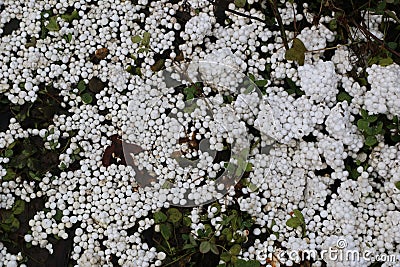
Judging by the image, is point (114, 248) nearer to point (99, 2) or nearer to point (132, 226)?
point (132, 226)

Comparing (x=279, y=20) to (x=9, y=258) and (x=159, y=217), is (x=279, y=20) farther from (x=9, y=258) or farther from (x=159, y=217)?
(x=9, y=258)

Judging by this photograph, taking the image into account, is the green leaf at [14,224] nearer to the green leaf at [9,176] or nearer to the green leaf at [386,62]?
the green leaf at [9,176]

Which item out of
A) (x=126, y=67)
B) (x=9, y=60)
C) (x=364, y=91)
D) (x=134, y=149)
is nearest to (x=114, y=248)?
(x=134, y=149)

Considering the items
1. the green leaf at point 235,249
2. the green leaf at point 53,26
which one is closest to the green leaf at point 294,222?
the green leaf at point 235,249

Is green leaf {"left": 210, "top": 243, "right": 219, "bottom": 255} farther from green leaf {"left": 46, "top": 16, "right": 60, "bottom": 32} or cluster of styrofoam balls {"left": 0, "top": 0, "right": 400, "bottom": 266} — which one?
green leaf {"left": 46, "top": 16, "right": 60, "bottom": 32}
